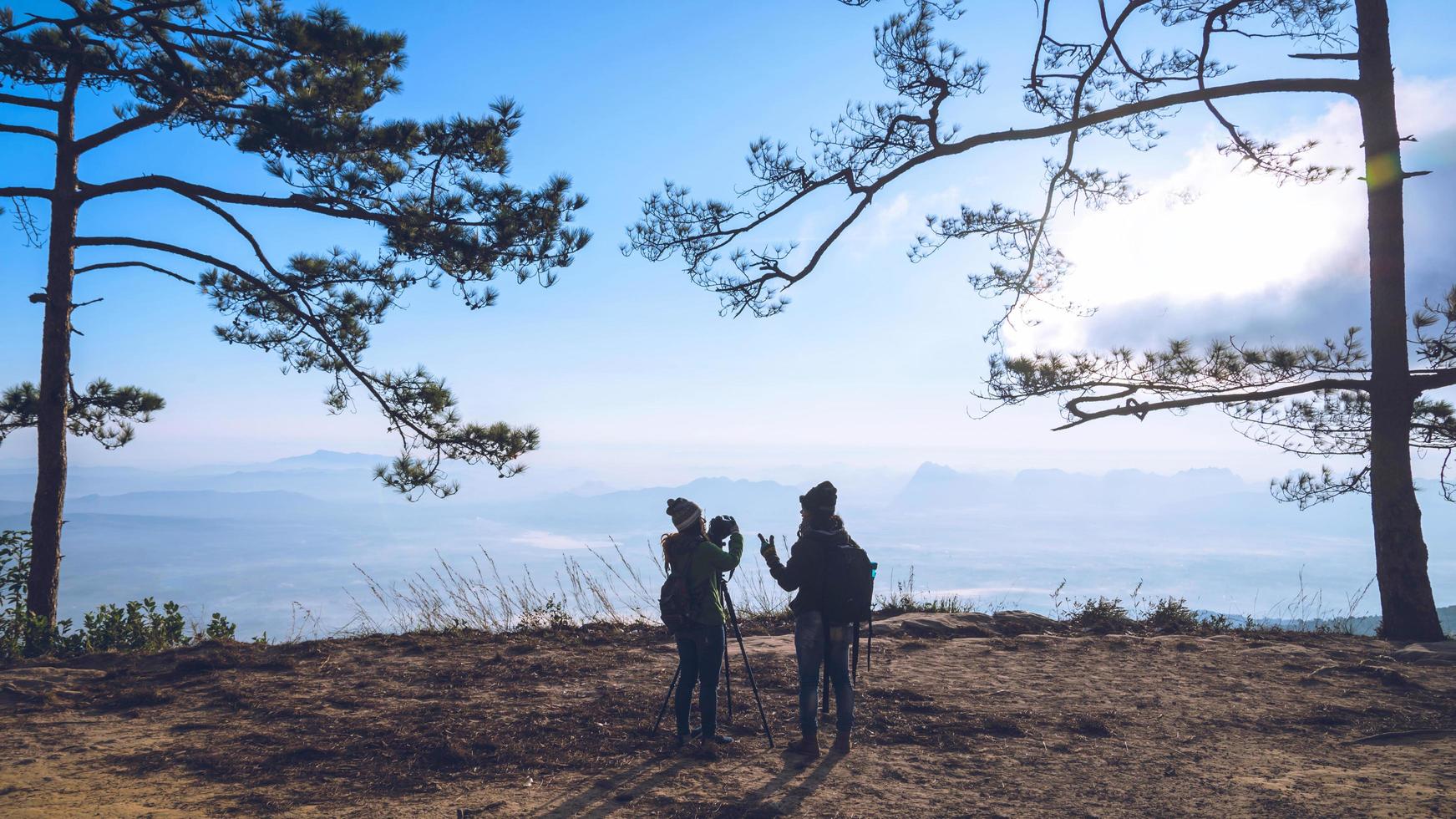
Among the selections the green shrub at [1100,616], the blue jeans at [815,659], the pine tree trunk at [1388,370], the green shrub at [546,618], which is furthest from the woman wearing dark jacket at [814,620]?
the pine tree trunk at [1388,370]

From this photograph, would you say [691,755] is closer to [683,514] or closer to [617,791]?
[617,791]

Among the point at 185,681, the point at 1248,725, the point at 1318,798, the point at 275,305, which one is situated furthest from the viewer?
the point at 275,305

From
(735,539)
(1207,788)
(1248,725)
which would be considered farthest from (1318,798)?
(735,539)

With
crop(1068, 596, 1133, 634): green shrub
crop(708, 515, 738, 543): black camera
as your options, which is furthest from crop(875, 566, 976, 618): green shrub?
crop(708, 515, 738, 543): black camera

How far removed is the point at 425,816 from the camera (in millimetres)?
4578

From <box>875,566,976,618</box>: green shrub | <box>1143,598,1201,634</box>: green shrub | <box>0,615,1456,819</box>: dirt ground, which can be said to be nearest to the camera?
<box>0,615,1456,819</box>: dirt ground

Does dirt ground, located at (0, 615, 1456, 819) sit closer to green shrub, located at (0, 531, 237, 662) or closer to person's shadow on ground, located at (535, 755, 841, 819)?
person's shadow on ground, located at (535, 755, 841, 819)

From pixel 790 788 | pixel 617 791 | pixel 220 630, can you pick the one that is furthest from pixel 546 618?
pixel 790 788

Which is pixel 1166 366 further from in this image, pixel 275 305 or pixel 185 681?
pixel 275 305

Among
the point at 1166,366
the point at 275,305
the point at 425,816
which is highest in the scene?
the point at 275,305

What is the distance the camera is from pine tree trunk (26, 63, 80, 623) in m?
10.3

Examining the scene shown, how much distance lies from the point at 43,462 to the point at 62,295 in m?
2.22

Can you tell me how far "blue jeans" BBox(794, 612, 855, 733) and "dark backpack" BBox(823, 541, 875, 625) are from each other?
11 centimetres

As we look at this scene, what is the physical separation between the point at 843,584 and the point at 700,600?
1024mm
